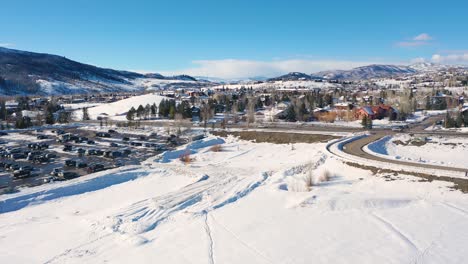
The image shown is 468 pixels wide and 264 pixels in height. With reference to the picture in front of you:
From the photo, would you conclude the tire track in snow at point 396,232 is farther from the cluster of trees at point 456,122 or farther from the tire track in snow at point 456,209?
the cluster of trees at point 456,122

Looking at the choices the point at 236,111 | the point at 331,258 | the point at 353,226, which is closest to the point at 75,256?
the point at 331,258

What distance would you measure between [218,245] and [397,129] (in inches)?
1440

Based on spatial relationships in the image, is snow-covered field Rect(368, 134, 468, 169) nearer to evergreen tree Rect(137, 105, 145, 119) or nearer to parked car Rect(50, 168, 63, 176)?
parked car Rect(50, 168, 63, 176)

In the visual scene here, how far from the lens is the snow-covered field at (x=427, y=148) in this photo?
97.6ft

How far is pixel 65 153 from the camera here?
38344 mm

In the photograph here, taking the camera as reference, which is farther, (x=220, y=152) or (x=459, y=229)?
(x=220, y=152)

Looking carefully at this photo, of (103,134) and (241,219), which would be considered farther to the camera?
(103,134)

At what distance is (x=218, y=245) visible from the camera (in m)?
15.0

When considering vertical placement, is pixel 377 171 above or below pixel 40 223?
above

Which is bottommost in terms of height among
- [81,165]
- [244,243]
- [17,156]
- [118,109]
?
[244,243]

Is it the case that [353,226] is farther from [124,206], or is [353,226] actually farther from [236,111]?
[236,111]

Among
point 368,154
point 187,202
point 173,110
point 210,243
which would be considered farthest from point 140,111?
point 210,243

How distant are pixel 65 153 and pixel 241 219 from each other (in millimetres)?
27429

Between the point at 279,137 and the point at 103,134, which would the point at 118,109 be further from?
the point at 279,137
